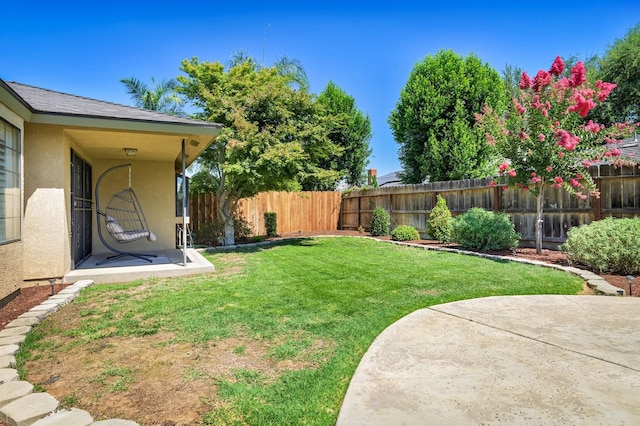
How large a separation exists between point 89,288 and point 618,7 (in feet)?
54.4

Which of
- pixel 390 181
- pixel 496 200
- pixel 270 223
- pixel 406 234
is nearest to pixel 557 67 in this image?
pixel 496 200

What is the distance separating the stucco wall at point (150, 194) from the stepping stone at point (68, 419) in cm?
749

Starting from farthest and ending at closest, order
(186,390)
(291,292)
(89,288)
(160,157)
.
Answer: (160,157) < (89,288) < (291,292) < (186,390)

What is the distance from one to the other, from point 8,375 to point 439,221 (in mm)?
9487

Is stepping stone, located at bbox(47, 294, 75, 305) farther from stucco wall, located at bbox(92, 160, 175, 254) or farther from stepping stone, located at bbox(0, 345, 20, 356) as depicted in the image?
stucco wall, located at bbox(92, 160, 175, 254)

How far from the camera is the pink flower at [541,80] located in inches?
276

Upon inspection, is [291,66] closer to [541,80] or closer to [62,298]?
[541,80]

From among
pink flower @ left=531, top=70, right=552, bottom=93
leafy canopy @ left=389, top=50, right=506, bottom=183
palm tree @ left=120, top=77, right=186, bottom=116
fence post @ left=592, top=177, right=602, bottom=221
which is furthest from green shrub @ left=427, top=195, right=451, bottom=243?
palm tree @ left=120, top=77, right=186, bottom=116

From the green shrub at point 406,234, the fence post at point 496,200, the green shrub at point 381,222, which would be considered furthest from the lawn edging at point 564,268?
the green shrub at point 381,222

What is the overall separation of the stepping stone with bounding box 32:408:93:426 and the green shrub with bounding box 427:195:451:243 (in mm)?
9106

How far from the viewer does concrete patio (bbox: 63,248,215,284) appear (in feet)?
18.7

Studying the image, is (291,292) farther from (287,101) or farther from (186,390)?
(287,101)

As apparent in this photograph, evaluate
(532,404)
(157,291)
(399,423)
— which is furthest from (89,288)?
(532,404)

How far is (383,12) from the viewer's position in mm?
9750
